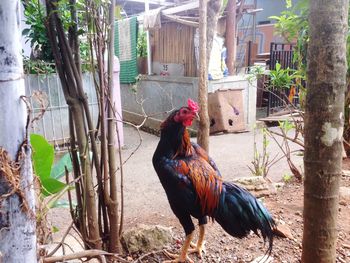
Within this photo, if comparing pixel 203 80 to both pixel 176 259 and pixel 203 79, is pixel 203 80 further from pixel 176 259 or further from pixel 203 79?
pixel 176 259

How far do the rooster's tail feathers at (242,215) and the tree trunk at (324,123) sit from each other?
0.56 meters

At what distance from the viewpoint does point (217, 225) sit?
2.91 metres

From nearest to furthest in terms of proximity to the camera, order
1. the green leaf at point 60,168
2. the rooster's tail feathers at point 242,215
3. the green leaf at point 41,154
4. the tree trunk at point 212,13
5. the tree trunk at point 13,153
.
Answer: the tree trunk at point 13,153 → the green leaf at point 41,154 → the green leaf at point 60,168 → the rooster's tail feathers at point 242,215 → the tree trunk at point 212,13

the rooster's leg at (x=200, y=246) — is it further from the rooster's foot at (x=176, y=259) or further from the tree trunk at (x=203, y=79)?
the tree trunk at (x=203, y=79)

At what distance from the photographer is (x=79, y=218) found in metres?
1.96

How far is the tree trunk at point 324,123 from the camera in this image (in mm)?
1374

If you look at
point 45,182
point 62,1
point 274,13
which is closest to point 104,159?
point 45,182

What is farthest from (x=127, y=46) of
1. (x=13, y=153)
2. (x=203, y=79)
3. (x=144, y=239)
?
(x=13, y=153)

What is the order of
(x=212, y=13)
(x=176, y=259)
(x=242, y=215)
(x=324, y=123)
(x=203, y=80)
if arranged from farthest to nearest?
(x=212, y=13) → (x=203, y=80) → (x=176, y=259) → (x=242, y=215) → (x=324, y=123)

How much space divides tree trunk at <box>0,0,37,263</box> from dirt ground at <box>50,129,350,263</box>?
5.38 feet

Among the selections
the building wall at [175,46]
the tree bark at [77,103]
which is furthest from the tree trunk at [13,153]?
the building wall at [175,46]

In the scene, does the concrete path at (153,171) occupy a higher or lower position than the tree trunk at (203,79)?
lower

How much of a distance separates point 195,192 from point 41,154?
1223mm

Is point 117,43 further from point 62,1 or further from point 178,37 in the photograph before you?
point 62,1
